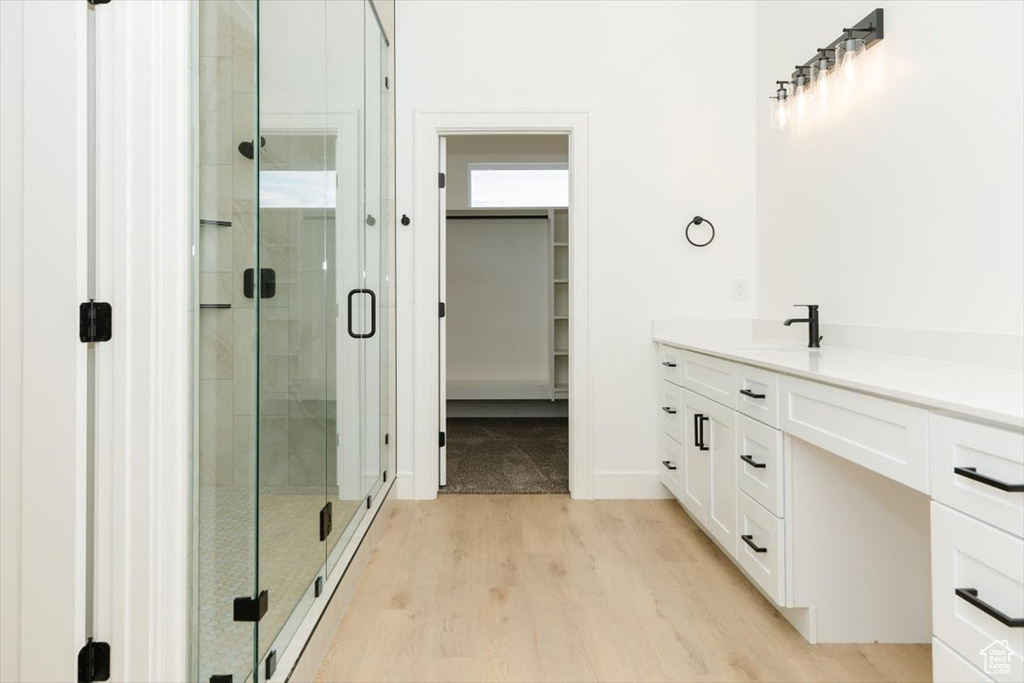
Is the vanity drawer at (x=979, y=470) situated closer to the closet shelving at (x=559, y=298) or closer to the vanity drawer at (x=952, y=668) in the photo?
the vanity drawer at (x=952, y=668)

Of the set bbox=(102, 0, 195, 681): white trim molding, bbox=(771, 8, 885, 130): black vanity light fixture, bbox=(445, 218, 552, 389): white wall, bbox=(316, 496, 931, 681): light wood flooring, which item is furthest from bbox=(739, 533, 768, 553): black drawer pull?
bbox=(445, 218, 552, 389): white wall

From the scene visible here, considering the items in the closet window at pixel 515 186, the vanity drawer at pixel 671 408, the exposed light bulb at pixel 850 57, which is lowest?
the vanity drawer at pixel 671 408

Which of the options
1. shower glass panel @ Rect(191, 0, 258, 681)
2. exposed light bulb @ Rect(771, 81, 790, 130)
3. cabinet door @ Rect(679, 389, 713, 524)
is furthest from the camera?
exposed light bulb @ Rect(771, 81, 790, 130)

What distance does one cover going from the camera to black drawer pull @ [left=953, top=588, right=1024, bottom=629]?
0.99 metres

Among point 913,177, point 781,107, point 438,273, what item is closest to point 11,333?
point 438,273

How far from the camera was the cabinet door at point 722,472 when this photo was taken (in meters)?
2.30

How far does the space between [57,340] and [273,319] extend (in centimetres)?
47

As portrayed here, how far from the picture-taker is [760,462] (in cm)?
207

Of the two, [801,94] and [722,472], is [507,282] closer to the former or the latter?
[801,94]

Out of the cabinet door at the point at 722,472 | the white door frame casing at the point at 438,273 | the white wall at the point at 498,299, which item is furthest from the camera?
the white wall at the point at 498,299

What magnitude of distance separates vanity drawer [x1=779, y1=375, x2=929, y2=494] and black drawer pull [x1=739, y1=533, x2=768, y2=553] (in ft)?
1.43

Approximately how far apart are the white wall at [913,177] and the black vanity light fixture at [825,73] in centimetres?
5

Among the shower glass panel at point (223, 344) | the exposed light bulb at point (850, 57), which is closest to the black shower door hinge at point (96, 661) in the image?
the shower glass panel at point (223, 344)

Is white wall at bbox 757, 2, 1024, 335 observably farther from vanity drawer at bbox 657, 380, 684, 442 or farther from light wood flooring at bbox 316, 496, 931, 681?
light wood flooring at bbox 316, 496, 931, 681
